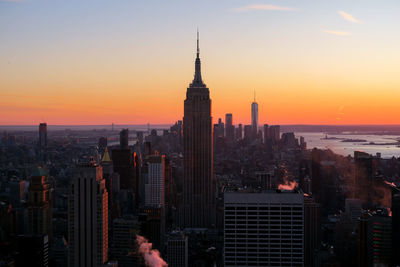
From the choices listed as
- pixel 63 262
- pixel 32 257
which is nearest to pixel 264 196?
pixel 63 262

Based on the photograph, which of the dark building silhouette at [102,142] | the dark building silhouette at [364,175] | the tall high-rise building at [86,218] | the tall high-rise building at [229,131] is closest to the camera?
the tall high-rise building at [86,218]

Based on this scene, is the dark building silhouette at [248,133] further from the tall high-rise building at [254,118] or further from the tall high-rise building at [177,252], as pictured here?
the tall high-rise building at [177,252]

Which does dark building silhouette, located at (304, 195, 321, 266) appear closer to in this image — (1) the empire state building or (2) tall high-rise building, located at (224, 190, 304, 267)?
(2) tall high-rise building, located at (224, 190, 304, 267)

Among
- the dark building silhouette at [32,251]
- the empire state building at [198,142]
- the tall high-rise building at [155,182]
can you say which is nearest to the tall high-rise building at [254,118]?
the empire state building at [198,142]

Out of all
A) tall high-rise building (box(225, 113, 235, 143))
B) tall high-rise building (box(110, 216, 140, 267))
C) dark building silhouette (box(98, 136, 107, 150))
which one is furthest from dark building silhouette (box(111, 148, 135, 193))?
tall high-rise building (box(225, 113, 235, 143))

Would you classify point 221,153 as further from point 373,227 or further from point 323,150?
point 373,227
